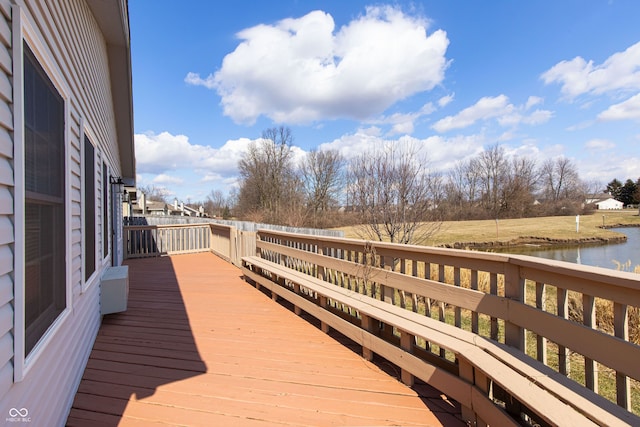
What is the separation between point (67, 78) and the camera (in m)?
2.51

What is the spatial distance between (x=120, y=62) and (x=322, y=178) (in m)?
25.1

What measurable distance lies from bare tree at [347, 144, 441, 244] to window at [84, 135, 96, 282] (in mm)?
6140

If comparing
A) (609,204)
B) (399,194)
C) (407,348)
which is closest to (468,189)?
(399,194)

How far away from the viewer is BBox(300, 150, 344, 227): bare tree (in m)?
29.5

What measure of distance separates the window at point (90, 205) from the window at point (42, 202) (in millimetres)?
1221

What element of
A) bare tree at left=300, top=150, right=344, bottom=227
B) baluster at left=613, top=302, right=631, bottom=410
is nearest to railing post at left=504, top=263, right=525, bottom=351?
baluster at left=613, top=302, right=631, bottom=410

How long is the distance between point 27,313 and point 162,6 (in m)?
A: 7.45

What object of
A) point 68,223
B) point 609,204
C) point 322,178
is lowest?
point 68,223

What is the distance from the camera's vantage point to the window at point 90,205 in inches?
132

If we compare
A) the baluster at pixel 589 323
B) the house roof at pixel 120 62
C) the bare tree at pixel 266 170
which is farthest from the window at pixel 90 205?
the bare tree at pixel 266 170

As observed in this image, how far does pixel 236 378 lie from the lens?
2.70 metres

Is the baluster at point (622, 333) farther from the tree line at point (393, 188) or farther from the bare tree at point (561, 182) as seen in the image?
the bare tree at point (561, 182)

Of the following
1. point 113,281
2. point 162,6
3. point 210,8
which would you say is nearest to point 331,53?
point 210,8

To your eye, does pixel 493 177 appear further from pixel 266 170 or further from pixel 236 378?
pixel 236 378
